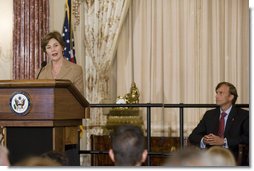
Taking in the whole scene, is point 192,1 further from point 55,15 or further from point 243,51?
point 55,15

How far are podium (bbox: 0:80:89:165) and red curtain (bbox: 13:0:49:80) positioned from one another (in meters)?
3.92

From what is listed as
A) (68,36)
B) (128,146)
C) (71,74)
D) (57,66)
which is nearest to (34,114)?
(71,74)

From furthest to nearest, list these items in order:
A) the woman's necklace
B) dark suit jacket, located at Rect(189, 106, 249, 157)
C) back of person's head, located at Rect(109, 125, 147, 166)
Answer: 1. dark suit jacket, located at Rect(189, 106, 249, 157)
2. the woman's necklace
3. back of person's head, located at Rect(109, 125, 147, 166)

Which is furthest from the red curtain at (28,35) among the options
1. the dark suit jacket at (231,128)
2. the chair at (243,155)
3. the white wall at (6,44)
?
the chair at (243,155)

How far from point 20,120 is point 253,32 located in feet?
8.24

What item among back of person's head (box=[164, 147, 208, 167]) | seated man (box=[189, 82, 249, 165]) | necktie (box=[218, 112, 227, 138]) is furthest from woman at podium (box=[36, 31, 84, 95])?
back of person's head (box=[164, 147, 208, 167])

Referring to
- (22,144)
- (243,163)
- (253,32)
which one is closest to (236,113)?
(243,163)

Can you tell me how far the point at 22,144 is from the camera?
198 inches

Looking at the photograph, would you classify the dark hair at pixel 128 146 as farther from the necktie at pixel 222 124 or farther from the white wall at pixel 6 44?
the white wall at pixel 6 44

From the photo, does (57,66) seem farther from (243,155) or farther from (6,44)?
(6,44)

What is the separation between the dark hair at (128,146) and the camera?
11.0 feet

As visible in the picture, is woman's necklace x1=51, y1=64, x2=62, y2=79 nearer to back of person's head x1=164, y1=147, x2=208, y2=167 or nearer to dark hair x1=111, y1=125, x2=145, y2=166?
dark hair x1=111, y1=125, x2=145, y2=166

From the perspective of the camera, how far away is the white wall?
909cm

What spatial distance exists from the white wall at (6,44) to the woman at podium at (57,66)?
11.0ft
